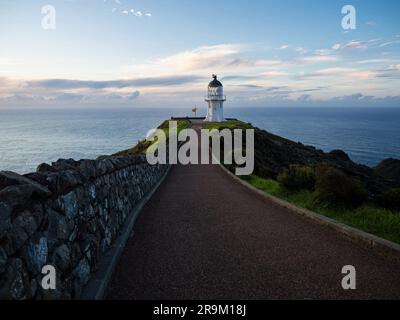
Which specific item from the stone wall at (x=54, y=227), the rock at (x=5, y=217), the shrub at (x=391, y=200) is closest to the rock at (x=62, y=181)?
the stone wall at (x=54, y=227)

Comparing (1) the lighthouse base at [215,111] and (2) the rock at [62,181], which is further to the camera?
(1) the lighthouse base at [215,111]

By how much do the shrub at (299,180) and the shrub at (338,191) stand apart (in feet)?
6.83

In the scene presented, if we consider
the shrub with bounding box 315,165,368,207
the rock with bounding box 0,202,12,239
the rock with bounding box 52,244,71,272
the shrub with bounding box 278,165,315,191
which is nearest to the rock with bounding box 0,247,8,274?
the rock with bounding box 0,202,12,239

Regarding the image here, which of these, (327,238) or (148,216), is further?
(148,216)

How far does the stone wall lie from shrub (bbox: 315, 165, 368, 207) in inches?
225

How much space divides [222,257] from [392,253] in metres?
2.92

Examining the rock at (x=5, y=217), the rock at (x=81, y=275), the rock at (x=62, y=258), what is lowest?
the rock at (x=81, y=275)

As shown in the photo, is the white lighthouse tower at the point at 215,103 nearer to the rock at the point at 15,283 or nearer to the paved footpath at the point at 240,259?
the paved footpath at the point at 240,259

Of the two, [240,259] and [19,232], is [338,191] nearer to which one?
[240,259]

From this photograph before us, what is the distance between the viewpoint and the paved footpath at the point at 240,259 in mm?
5442

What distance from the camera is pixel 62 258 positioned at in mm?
4500
